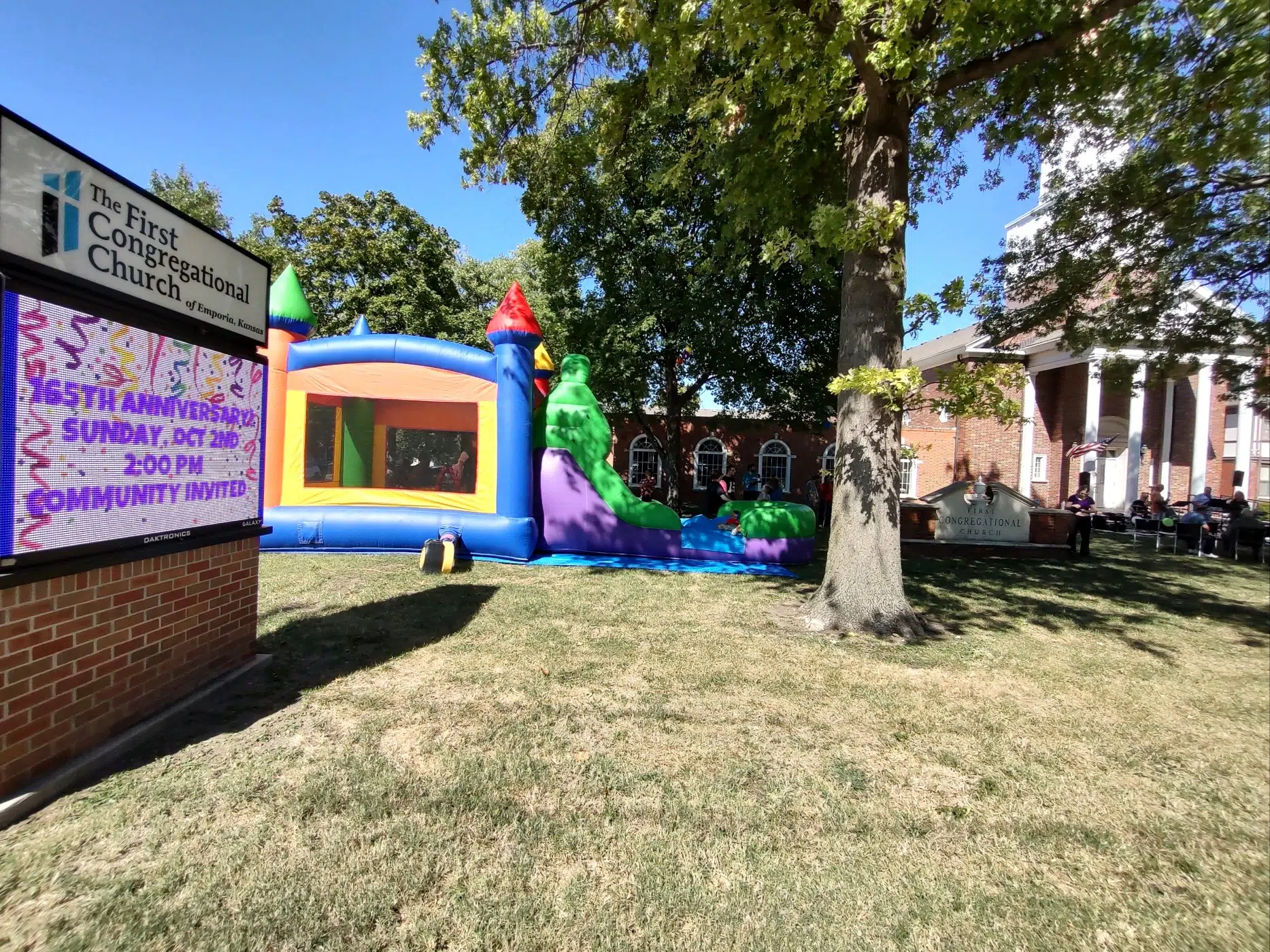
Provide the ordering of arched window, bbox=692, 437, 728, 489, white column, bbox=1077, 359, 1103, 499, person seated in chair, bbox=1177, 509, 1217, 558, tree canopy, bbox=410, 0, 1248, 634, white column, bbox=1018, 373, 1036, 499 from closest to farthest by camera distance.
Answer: tree canopy, bbox=410, 0, 1248, 634, person seated in chair, bbox=1177, 509, 1217, 558, white column, bbox=1077, 359, 1103, 499, white column, bbox=1018, 373, 1036, 499, arched window, bbox=692, 437, 728, 489

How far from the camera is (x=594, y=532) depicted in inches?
372

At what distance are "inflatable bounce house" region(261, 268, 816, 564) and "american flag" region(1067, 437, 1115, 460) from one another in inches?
584

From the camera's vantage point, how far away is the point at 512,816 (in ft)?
9.22

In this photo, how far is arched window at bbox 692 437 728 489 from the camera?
23.9m

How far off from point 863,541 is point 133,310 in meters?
5.99

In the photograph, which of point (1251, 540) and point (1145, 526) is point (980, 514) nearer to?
point (1251, 540)

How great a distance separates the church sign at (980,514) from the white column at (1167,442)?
1167 centimetres

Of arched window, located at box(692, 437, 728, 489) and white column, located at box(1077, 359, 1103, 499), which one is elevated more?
white column, located at box(1077, 359, 1103, 499)

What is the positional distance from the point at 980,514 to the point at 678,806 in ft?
33.3

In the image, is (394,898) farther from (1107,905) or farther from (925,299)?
(925,299)

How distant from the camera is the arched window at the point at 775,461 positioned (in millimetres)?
23969

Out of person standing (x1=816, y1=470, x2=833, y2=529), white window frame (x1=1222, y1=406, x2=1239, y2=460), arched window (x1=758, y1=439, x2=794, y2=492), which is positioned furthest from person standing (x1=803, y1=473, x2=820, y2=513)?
white window frame (x1=1222, y1=406, x2=1239, y2=460)

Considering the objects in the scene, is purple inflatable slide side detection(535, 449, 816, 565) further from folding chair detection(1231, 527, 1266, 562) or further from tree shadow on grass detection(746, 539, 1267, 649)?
folding chair detection(1231, 527, 1266, 562)

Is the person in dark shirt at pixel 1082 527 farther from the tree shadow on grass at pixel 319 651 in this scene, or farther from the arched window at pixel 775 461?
the arched window at pixel 775 461
